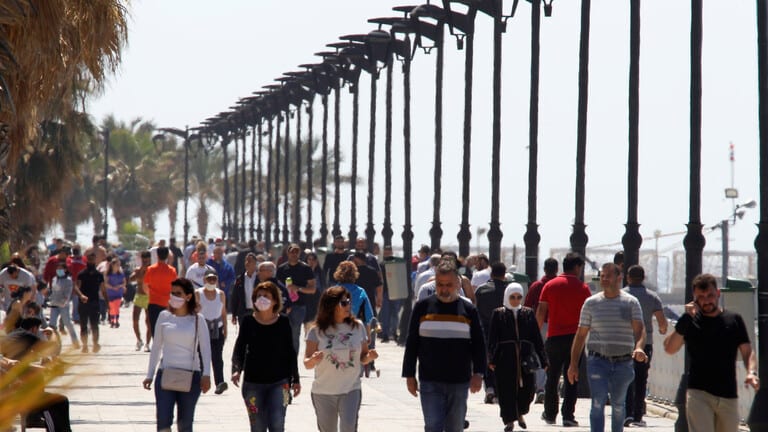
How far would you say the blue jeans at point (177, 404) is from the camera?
40.0 ft

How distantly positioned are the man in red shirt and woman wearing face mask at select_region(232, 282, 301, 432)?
5.14 m

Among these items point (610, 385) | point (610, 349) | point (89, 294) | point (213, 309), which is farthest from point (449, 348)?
point (89, 294)

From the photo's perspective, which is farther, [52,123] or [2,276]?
[52,123]

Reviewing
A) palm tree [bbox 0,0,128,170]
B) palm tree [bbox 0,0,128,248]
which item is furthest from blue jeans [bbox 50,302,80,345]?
palm tree [bbox 0,0,128,170]

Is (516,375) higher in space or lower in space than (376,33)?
lower

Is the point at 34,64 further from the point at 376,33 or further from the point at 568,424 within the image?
the point at 376,33

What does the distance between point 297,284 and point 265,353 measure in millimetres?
9629

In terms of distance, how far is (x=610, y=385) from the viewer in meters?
14.0

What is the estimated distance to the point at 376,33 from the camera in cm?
4041

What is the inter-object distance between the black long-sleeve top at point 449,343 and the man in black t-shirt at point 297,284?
29.5 ft

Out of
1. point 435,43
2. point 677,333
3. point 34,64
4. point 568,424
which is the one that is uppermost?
point 435,43

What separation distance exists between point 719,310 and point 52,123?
32615 mm

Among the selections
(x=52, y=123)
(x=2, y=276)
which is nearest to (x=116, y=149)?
(x=52, y=123)

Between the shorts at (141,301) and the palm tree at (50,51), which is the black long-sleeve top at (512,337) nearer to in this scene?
the palm tree at (50,51)
